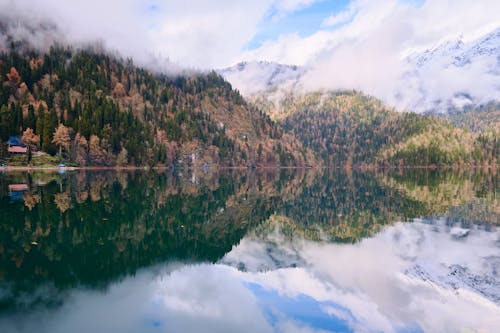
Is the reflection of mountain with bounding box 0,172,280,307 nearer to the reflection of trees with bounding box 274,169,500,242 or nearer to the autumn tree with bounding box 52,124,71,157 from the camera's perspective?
the reflection of trees with bounding box 274,169,500,242

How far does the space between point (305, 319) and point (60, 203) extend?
34307mm

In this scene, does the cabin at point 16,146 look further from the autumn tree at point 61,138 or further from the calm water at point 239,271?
the calm water at point 239,271

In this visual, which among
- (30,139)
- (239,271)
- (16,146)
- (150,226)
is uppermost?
(30,139)

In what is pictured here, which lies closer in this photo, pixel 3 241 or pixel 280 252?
pixel 3 241

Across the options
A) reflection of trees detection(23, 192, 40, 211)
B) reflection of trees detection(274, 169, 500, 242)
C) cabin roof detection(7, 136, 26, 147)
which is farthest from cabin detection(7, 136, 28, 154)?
reflection of trees detection(274, 169, 500, 242)

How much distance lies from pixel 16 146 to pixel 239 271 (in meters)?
140

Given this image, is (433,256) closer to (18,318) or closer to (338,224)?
(338,224)

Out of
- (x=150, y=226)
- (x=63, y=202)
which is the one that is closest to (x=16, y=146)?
(x=63, y=202)

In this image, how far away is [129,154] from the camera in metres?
173

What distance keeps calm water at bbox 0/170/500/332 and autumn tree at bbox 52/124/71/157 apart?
113m

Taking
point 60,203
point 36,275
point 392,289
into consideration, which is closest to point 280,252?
point 392,289

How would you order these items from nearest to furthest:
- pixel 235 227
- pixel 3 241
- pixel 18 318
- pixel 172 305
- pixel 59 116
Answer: pixel 18 318, pixel 172 305, pixel 3 241, pixel 235 227, pixel 59 116

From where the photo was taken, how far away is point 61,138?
14688 centimetres

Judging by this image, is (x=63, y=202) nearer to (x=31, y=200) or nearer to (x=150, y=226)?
(x=31, y=200)
